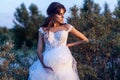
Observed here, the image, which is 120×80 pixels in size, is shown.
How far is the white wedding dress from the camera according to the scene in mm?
5539

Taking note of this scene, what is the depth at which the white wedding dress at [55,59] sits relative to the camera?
5.54 meters

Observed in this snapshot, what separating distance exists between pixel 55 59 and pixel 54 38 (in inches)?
9.9

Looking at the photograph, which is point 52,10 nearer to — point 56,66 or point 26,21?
point 56,66

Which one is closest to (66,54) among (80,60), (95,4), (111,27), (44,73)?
(44,73)

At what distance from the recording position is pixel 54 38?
5543mm

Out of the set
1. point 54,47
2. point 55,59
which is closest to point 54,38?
point 54,47

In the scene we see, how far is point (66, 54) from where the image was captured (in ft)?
18.6

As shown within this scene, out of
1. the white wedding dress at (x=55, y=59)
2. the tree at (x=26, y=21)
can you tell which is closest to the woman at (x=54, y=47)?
the white wedding dress at (x=55, y=59)

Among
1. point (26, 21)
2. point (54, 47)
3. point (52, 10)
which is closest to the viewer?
point (52, 10)

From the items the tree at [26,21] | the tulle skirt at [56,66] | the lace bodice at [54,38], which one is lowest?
the tree at [26,21]

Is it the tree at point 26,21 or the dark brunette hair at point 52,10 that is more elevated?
the dark brunette hair at point 52,10

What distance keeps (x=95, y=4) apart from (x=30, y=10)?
20.1 meters

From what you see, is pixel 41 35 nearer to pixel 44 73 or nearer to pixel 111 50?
pixel 44 73

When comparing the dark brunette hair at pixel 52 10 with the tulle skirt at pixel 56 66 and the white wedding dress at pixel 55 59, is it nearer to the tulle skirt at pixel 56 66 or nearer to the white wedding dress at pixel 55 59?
the white wedding dress at pixel 55 59
